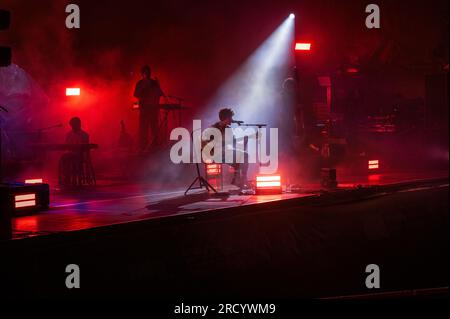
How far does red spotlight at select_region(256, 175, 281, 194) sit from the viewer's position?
26.1ft

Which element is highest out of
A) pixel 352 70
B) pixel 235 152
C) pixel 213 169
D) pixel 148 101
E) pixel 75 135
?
pixel 352 70

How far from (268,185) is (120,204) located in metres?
2.30

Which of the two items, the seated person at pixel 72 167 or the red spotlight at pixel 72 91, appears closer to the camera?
the seated person at pixel 72 167

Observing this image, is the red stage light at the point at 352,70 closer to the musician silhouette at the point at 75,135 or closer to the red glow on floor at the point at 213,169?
the red glow on floor at the point at 213,169

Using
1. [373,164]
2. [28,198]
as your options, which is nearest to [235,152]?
[28,198]

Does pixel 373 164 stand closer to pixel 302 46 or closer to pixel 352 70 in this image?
pixel 352 70

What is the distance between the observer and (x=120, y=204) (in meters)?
7.19

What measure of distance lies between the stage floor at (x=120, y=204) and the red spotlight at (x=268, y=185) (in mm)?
161

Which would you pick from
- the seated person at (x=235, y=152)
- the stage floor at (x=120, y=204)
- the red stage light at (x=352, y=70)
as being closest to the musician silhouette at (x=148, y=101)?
the stage floor at (x=120, y=204)

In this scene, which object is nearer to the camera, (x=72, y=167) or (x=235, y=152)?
(x=235, y=152)

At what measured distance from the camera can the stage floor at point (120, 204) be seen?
5613 millimetres

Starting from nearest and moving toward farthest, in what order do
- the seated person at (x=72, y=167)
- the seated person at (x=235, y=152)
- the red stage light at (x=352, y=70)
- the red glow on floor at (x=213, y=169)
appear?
the seated person at (x=235, y=152), the seated person at (x=72, y=167), the red glow on floor at (x=213, y=169), the red stage light at (x=352, y=70)

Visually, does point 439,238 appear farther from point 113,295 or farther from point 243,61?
point 113,295

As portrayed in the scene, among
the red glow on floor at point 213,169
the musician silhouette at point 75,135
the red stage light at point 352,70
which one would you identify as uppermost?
the red stage light at point 352,70
